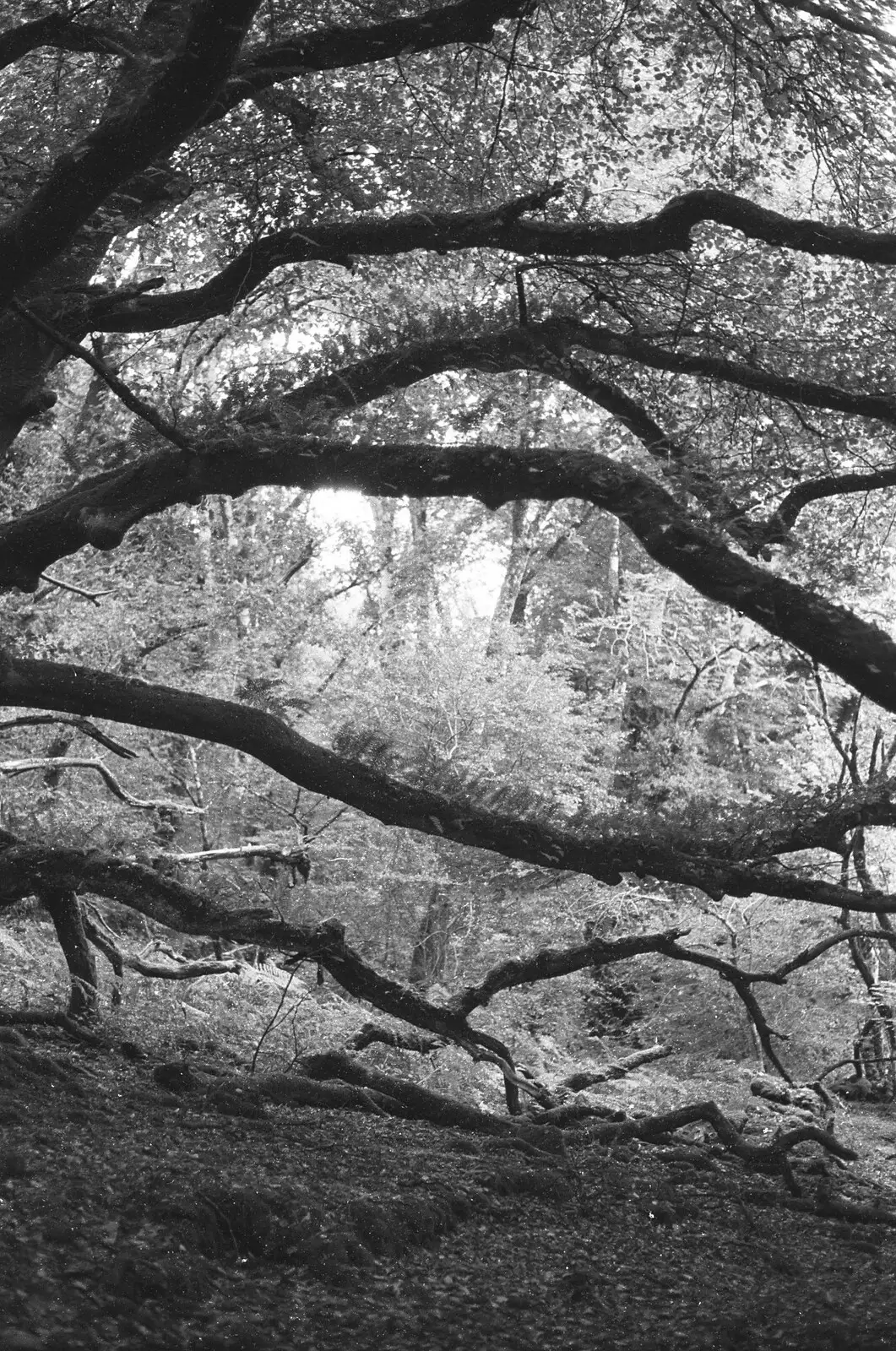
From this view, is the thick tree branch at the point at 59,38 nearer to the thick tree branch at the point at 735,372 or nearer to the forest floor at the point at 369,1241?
the thick tree branch at the point at 735,372

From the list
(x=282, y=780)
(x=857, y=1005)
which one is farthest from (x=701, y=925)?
(x=282, y=780)

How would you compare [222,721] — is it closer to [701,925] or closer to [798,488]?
[798,488]

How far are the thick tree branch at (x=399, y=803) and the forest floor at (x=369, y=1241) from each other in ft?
3.60

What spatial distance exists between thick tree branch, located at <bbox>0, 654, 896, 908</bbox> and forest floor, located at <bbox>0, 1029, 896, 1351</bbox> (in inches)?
43.2

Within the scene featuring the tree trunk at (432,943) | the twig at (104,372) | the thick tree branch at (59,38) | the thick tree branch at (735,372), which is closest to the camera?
the twig at (104,372)

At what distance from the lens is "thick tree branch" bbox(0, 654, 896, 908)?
192 inches

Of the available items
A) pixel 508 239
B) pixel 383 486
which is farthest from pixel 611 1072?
pixel 508 239

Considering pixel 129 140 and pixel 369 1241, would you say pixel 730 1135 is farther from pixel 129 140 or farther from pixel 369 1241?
pixel 129 140

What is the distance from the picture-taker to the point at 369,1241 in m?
3.69

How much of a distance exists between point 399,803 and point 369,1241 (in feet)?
6.86

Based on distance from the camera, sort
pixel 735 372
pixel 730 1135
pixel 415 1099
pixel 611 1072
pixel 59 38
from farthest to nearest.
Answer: pixel 611 1072, pixel 730 1135, pixel 415 1099, pixel 735 372, pixel 59 38

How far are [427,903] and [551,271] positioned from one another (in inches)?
393

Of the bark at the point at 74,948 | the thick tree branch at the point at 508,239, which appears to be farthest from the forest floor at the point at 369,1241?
the thick tree branch at the point at 508,239

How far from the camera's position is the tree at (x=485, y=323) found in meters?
4.77
